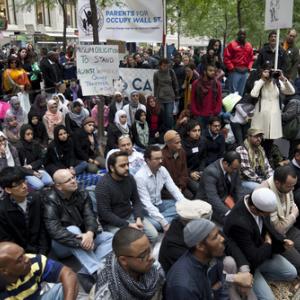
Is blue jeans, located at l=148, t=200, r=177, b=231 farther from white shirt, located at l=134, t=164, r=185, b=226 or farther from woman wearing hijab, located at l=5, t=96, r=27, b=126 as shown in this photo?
woman wearing hijab, located at l=5, t=96, r=27, b=126

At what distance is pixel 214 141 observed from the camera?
243 inches

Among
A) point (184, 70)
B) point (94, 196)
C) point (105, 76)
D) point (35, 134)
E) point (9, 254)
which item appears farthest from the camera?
point (184, 70)

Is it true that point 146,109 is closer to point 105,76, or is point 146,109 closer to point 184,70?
point 105,76

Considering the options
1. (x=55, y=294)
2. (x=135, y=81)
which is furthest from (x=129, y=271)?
(x=135, y=81)

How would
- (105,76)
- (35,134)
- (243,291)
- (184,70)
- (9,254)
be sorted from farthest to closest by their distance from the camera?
(184,70), (35,134), (105,76), (243,291), (9,254)

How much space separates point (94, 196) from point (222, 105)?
3.81m

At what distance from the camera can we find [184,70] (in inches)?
366

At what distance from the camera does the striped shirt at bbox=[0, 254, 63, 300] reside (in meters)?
2.72

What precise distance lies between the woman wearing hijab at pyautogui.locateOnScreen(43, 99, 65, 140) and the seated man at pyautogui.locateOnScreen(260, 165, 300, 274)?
4.34 metres

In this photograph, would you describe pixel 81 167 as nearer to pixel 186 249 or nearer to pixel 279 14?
pixel 186 249

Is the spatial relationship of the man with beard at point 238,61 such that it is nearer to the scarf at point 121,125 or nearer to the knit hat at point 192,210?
the scarf at point 121,125

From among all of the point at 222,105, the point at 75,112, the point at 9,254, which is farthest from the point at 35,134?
the point at 9,254

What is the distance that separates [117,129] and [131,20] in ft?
6.92

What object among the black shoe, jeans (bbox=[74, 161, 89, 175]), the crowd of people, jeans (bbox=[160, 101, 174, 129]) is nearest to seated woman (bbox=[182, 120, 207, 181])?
the crowd of people
